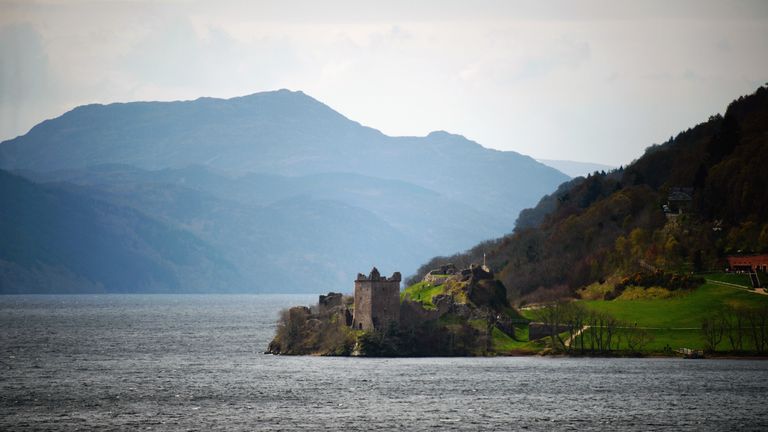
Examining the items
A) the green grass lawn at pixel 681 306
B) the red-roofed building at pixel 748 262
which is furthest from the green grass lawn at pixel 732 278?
the red-roofed building at pixel 748 262

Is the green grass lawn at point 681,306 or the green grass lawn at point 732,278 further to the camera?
the green grass lawn at point 732,278

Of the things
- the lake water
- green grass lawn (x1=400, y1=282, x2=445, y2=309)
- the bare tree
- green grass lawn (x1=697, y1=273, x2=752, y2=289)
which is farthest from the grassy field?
green grass lawn (x1=400, y1=282, x2=445, y2=309)

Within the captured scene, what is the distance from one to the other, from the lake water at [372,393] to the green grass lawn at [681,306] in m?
14.7

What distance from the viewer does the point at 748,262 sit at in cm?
17675

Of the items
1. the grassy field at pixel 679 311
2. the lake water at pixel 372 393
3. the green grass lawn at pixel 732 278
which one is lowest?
the lake water at pixel 372 393

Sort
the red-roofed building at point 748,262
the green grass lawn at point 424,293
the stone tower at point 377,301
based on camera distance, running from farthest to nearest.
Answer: the red-roofed building at point 748,262, the green grass lawn at point 424,293, the stone tower at point 377,301

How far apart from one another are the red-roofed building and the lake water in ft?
112

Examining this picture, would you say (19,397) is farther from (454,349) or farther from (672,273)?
(672,273)

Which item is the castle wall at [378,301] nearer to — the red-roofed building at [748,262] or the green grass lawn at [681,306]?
the green grass lawn at [681,306]

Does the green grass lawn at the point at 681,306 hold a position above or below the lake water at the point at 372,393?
above

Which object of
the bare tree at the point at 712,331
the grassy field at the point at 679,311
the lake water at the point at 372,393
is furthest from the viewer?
the grassy field at the point at 679,311

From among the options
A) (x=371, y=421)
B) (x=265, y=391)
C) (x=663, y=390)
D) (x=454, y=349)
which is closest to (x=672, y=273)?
(x=454, y=349)

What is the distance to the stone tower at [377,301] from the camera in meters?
153

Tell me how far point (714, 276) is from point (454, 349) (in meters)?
41.9
